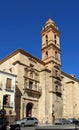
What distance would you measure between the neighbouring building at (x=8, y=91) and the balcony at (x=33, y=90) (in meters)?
4.75

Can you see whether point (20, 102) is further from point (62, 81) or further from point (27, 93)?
point (62, 81)

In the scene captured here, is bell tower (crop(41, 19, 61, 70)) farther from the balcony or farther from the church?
the balcony

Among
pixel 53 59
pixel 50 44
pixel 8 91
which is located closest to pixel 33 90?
pixel 8 91

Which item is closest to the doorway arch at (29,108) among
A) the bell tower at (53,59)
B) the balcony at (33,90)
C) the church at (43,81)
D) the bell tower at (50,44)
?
the church at (43,81)

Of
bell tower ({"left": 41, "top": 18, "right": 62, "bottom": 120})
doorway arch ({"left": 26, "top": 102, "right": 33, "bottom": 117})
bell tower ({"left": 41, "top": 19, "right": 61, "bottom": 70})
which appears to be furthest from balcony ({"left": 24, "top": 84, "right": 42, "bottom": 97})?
bell tower ({"left": 41, "top": 19, "right": 61, "bottom": 70})

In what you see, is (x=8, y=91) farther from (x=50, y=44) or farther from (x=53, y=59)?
(x=50, y=44)

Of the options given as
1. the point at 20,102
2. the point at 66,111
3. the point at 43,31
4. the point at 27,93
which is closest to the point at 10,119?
the point at 20,102

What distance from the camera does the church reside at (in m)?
45.3

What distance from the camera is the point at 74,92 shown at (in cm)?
6281

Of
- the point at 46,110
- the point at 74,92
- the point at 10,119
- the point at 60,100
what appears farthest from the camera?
the point at 74,92

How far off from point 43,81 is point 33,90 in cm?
381

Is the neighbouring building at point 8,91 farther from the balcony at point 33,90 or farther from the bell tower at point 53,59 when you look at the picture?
the bell tower at point 53,59

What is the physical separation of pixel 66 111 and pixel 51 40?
1835 cm

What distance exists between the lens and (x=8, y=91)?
40406mm
